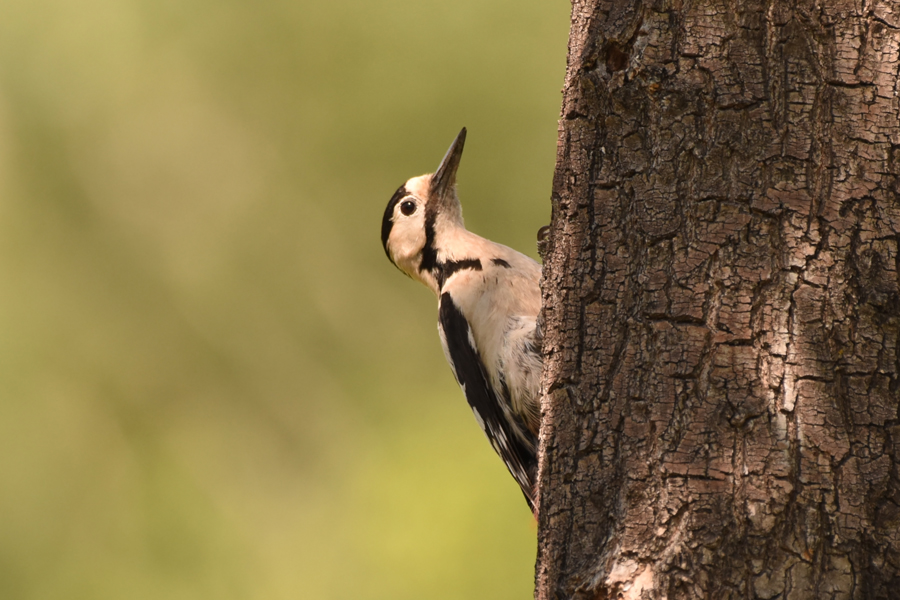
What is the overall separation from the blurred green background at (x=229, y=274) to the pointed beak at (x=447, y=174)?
14.9ft

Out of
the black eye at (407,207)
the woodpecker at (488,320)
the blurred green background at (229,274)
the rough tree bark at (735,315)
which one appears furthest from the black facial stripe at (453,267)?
the blurred green background at (229,274)

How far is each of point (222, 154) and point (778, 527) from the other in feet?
27.3

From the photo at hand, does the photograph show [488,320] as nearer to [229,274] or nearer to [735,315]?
[735,315]

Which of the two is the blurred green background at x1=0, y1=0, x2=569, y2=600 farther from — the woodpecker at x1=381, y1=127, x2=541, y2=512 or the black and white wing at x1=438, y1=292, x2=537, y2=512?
the black and white wing at x1=438, y1=292, x2=537, y2=512

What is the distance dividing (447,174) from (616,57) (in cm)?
206

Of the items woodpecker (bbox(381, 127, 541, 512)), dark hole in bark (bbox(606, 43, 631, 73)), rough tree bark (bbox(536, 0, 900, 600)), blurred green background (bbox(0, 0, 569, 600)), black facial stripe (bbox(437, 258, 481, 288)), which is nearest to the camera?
rough tree bark (bbox(536, 0, 900, 600))

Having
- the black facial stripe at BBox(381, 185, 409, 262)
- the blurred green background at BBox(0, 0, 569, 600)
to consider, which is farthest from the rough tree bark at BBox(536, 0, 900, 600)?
the blurred green background at BBox(0, 0, 569, 600)

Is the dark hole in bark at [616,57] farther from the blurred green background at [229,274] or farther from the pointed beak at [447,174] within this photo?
the blurred green background at [229,274]

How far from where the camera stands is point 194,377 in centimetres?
889

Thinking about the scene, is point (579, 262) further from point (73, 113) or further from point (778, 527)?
point (73, 113)

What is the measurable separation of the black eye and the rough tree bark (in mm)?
2055

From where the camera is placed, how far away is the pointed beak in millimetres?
3539

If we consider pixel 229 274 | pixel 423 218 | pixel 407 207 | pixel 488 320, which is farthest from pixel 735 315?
pixel 229 274

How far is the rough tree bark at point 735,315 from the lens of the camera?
130 cm
